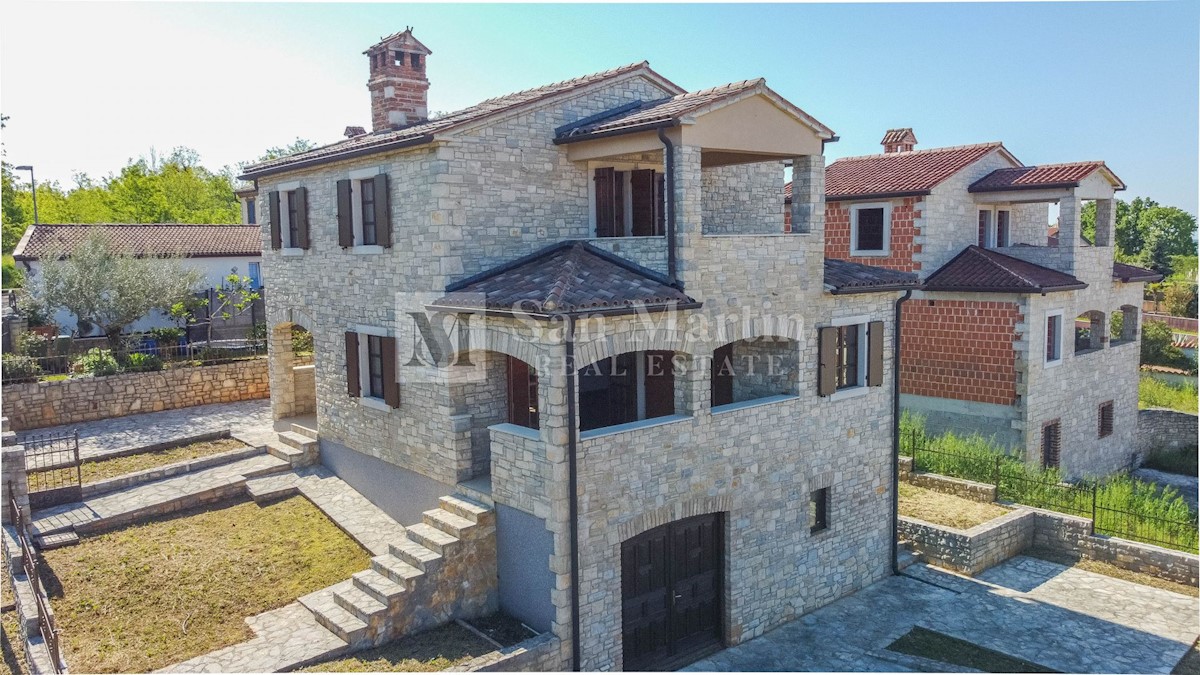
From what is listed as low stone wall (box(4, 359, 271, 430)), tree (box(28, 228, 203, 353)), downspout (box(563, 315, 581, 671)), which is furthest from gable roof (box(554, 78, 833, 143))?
tree (box(28, 228, 203, 353))

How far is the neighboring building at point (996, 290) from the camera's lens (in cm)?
2172

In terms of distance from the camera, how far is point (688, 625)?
13.4 metres

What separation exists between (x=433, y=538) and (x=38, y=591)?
5613 millimetres

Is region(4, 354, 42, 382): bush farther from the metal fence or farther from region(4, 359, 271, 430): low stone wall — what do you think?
the metal fence

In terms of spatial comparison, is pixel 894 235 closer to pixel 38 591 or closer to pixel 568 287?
pixel 568 287

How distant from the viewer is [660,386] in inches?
622

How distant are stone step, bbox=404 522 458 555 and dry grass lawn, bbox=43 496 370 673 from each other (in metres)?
1.72

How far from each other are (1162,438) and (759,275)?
22.5 m

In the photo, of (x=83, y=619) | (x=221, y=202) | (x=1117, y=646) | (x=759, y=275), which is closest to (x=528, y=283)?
(x=759, y=275)

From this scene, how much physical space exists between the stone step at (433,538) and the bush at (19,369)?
1493 centimetres

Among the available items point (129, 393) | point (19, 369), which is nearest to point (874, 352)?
point (129, 393)

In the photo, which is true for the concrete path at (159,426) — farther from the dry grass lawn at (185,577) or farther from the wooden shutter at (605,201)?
the wooden shutter at (605,201)

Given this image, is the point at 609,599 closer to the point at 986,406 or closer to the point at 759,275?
the point at 759,275

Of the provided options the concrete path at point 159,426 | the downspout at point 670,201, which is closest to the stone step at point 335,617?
the downspout at point 670,201
